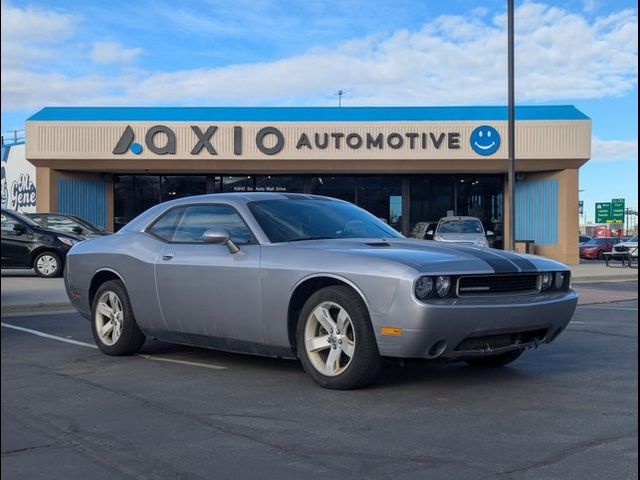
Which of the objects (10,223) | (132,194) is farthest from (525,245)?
(10,223)

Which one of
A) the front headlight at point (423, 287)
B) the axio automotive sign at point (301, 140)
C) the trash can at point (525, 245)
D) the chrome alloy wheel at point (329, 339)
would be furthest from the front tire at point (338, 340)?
the trash can at point (525, 245)

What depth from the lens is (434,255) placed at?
5.59 metres

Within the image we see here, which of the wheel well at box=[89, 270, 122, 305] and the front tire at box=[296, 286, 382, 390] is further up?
the wheel well at box=[89, 270, 122, 305]

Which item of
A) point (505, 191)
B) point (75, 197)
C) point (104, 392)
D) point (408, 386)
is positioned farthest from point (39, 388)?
point (505, 191)

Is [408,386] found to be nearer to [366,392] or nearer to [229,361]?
[366,392]

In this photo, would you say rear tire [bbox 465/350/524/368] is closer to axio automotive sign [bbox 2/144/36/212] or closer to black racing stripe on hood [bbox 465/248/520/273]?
black racing stripe on hood [bbox 465/248/520/273]

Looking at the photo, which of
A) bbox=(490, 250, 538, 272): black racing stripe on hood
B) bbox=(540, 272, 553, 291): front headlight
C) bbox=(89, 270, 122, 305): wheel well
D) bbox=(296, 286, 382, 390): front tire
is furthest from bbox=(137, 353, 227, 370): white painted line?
bbox=(540, 272, 553, 291): front headlight

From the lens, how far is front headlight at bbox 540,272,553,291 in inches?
235

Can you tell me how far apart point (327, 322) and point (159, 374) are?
1760 mm

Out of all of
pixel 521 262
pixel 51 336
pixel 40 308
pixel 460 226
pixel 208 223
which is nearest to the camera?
pixel 521 262

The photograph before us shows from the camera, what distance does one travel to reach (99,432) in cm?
477

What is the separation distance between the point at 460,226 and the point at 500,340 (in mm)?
17574

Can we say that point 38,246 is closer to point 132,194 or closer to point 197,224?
point 197,224

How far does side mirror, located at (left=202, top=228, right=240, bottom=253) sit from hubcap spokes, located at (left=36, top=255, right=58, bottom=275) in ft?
38.3
